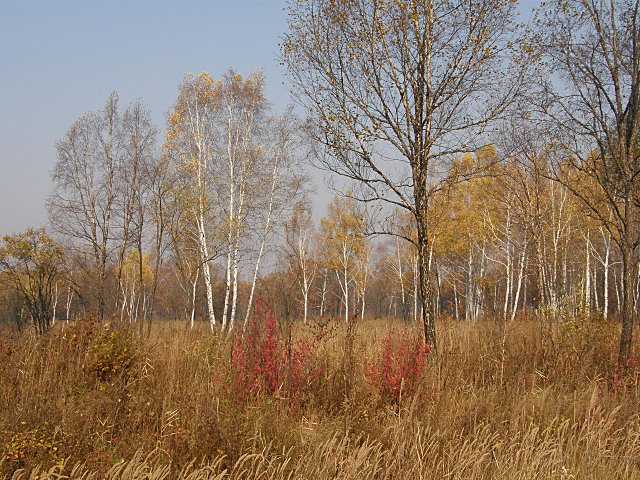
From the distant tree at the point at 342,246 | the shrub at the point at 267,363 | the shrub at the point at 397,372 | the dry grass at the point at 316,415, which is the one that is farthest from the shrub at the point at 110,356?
the distant tree at the point at 342,246

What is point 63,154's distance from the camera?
2078cm

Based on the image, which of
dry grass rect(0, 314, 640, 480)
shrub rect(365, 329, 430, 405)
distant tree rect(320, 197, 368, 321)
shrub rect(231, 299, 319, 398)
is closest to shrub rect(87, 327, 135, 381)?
dry grass rect(0, 314, 640, 480)

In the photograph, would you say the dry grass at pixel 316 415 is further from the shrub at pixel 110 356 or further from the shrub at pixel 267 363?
the shrub at pixel 267 363

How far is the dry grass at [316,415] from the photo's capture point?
372 cm

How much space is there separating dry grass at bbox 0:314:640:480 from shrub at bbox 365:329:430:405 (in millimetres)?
140

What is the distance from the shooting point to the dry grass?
3723 millimetres

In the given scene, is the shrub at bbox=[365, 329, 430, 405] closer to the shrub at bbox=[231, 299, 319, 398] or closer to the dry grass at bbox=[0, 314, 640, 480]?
the dry grass at bbox=[0, 314, 640, 480]

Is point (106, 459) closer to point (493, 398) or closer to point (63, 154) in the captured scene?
point (493, 398)

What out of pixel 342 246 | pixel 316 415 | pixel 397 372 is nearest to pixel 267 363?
pixel 316 415

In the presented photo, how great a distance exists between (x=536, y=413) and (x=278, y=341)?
9.57ft

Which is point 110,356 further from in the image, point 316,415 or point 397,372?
point 397,372

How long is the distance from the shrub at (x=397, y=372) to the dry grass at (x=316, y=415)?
140mm

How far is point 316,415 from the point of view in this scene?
5.08 meters

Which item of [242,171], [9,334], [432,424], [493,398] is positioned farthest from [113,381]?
[242,171]
